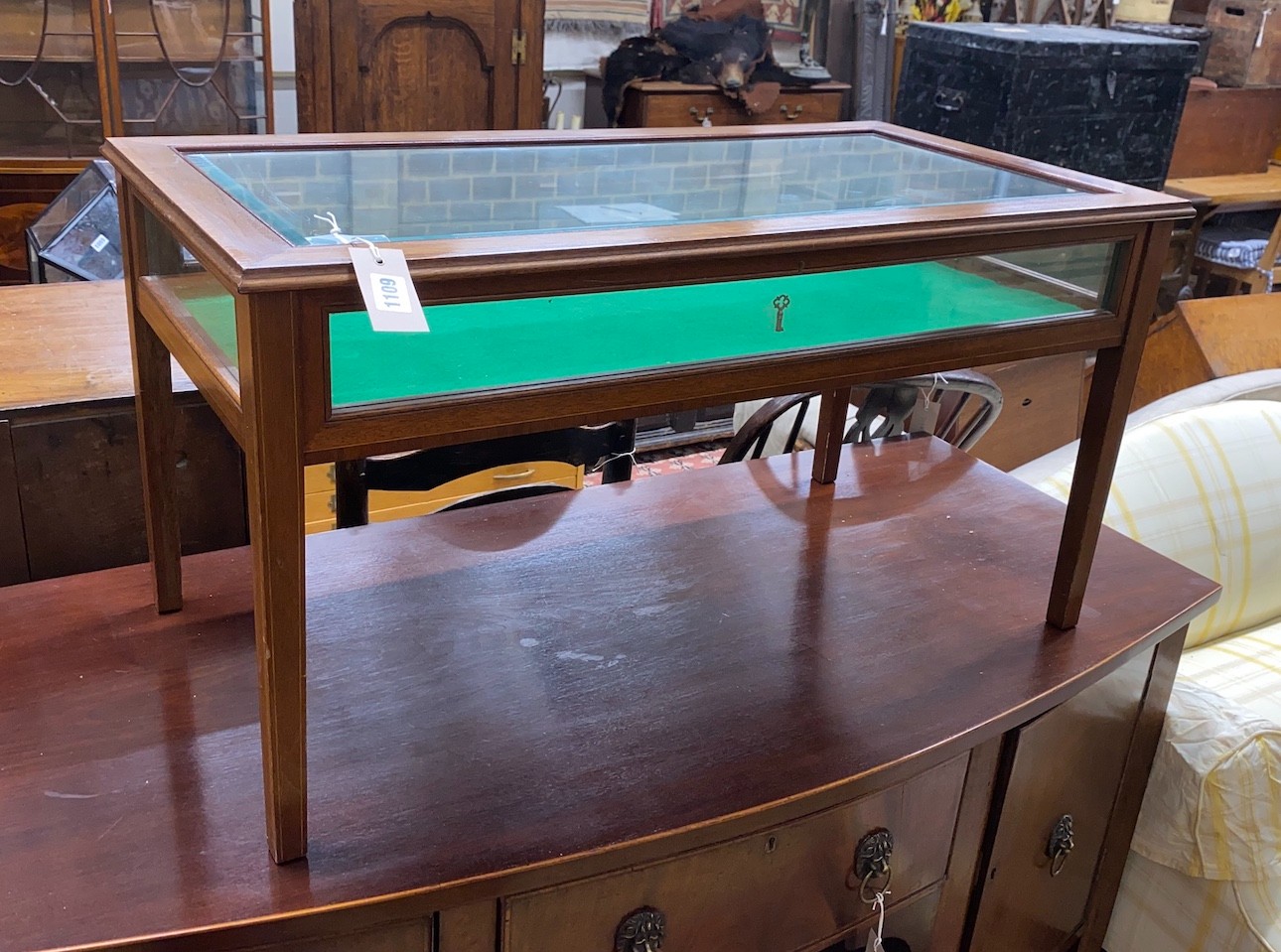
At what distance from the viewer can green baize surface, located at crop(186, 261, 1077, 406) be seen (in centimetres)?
85

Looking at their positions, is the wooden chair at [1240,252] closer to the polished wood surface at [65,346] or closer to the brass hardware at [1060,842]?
the brass hardware at [1060,842]

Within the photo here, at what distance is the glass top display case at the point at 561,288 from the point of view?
81cm

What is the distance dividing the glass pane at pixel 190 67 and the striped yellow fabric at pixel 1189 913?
2744 mm

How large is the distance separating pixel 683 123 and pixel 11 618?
2787 millimetres

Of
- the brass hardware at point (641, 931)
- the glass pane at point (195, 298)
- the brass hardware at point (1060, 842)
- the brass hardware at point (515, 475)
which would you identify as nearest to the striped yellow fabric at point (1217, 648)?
the brass hardware at point (1060, 842)

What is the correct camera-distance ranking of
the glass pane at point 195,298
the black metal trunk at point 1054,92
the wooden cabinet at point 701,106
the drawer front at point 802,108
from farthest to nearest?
the drawer front at point 802,108, the wooden cabinet at point 701,106, the black metal trunk at point 1054,92, the glass pane at point 195,298

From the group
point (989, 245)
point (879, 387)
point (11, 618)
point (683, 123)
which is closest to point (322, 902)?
point (11, 618)

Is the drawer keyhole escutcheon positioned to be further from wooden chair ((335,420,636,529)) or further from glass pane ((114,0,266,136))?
glass pane ((114,0,266,136))

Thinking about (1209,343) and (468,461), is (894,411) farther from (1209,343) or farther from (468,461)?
(1209,343)

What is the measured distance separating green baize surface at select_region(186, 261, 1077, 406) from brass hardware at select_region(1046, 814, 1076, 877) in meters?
0.69

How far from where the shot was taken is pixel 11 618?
1.19 metres

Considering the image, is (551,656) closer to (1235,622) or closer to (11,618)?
(11,618)

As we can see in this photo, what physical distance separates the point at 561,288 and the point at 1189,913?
1.30 metres

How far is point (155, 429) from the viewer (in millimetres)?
1163
